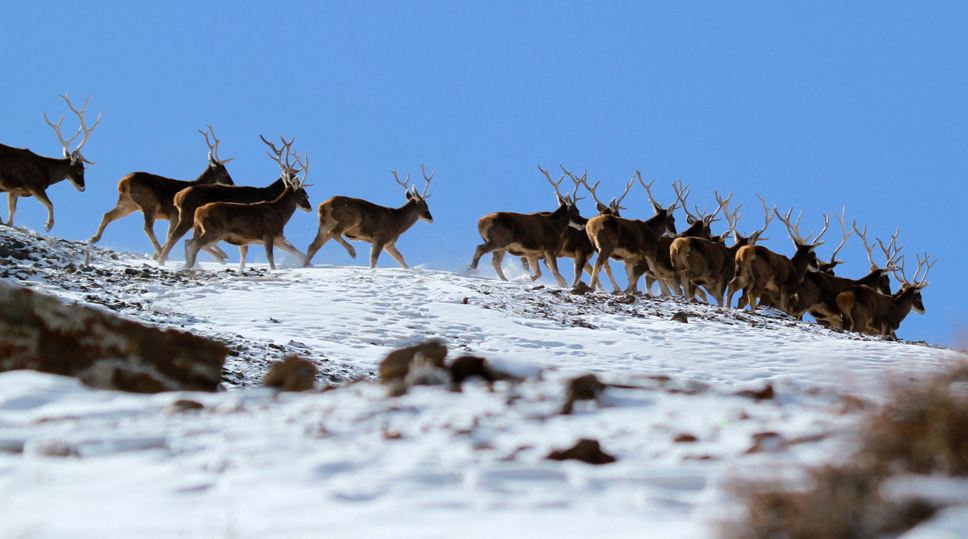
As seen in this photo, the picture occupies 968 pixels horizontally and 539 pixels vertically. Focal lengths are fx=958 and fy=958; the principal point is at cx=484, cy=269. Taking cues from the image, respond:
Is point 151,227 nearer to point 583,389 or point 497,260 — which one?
point 497,260

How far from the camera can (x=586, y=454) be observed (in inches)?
166

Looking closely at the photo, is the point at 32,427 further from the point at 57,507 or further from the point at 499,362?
the point at 499,362

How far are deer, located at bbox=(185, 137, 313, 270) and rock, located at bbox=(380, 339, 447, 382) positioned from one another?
48.9 ft

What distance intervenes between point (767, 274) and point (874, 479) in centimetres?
2015

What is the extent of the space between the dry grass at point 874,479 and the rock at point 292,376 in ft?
11.6

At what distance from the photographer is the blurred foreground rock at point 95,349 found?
6324mm

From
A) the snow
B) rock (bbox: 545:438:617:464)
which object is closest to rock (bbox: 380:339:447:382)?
the snow

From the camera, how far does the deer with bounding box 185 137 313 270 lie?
66.8ft

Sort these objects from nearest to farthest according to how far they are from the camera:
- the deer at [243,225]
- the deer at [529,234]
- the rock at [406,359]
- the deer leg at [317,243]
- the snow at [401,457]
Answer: the snow at [401,457], the rock at [406,359], the deer at [243,225], the deer leg at [317,243], the deer at [529,234]

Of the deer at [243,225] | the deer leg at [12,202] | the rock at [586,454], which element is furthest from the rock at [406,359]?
the deer leg at [12,202]

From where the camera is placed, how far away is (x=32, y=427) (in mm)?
4910

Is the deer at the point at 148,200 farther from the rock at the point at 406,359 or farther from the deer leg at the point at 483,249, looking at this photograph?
the rock at the point at 406,359

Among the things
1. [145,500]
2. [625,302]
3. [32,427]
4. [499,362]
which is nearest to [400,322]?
[625,302]

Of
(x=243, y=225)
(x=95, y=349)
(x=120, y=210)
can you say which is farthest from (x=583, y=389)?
(x=120, y=210)
